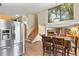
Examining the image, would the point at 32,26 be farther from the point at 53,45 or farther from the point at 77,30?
the point at 77,30

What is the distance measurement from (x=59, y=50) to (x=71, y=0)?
0.92m

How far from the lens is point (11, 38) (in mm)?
2775

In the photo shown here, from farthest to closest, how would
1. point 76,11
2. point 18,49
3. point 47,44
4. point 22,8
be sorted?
point 18,49 < point 47,44 < point 22,8 < point 76,11

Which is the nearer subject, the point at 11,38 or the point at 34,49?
the point at 34,49

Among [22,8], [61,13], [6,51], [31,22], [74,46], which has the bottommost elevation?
[6,51]

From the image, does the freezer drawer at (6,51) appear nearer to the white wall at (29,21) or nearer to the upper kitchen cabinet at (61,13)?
the white wall at (29,21)

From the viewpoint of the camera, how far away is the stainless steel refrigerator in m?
2.68

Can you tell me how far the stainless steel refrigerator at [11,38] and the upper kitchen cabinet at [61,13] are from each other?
0.61 metres

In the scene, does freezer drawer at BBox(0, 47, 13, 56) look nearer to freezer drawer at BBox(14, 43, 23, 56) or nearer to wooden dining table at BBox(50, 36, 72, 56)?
freezer drawer at BBox(14, 43, 23, 56)

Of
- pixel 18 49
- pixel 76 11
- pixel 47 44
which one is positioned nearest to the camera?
pixel 76 11

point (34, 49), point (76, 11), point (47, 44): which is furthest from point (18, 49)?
point (76, 11)

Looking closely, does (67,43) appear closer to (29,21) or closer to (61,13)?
(61,13)

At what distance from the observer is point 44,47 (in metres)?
2.68

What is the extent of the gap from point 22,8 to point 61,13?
2.33 ft
